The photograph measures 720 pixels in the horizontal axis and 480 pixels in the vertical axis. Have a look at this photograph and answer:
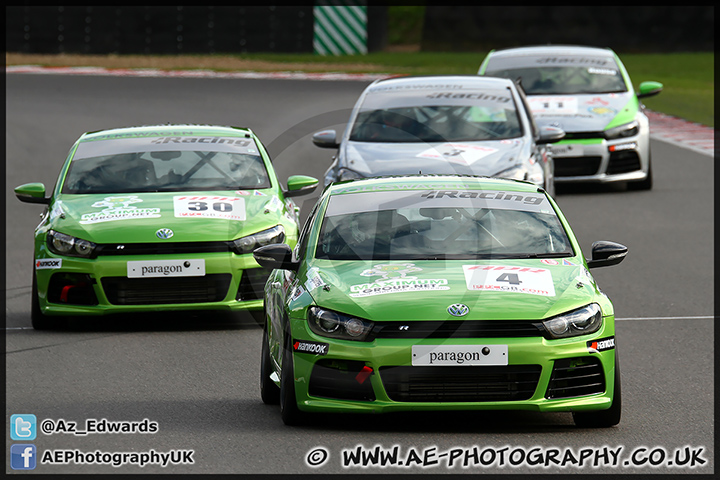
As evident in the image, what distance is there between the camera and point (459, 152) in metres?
13.8

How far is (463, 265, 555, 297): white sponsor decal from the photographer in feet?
24.1

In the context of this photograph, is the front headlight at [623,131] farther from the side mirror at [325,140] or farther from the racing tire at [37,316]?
the racing tire at [37,316]

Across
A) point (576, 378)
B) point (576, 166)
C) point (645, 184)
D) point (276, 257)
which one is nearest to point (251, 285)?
point (276, 257)

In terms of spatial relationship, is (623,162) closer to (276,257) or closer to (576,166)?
(576,166)

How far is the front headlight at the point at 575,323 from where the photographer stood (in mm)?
7156

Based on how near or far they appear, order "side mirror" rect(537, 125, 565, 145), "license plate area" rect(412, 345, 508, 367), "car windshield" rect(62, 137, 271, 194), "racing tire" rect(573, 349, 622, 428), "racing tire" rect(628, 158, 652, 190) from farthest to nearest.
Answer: "racing tire" rect(628, 158, 652, 190) < "side mirror" rect(537, 125, 565, 145) < "car windshield" rect(62, 137, 271, 194) < "racing tire" rect(573, 349, 622, 428) < "license plate area" rect(412, 345, 508, 367)

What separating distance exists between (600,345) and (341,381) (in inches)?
54.5

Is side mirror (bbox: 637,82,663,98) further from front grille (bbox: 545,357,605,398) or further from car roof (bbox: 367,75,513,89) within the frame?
front grille (bbox: 545,357,605,398)

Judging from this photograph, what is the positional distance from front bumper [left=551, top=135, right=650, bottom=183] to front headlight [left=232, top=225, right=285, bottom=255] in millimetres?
7665

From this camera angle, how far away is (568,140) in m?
17.9

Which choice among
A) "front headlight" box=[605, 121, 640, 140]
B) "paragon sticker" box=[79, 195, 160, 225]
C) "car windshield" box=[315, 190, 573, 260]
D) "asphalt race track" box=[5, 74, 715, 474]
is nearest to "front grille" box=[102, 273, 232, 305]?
"asphalt race track" box=[5, 74, 715, 474]

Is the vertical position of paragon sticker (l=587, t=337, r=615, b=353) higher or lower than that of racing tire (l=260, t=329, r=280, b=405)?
higher

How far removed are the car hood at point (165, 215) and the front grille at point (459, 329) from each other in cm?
388
